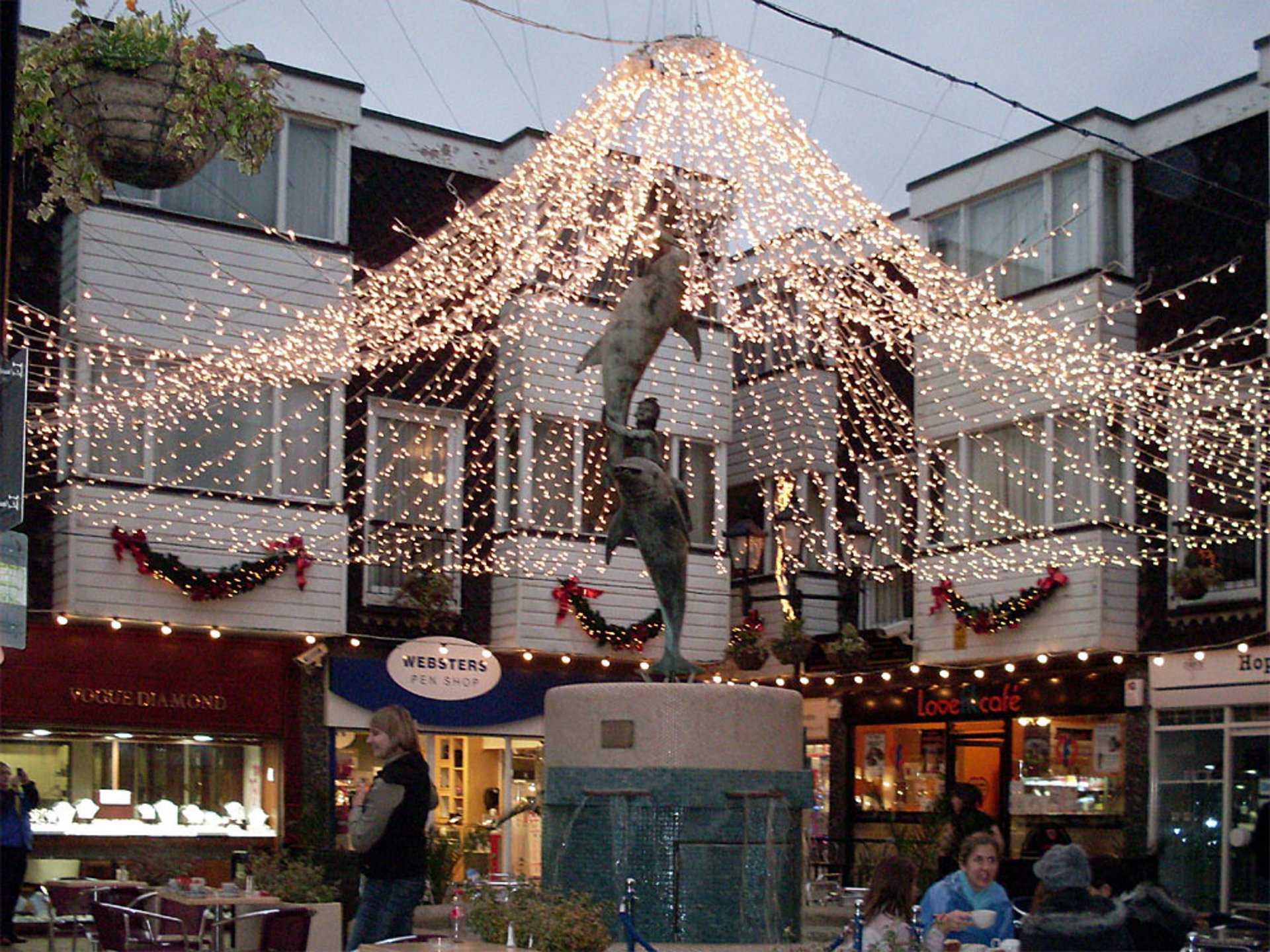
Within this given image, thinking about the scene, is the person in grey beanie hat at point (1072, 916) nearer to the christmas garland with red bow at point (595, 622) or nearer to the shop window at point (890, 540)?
the christmas garland with red bow at point (595, 622)

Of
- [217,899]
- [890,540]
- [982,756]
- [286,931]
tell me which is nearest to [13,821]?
[217,899]

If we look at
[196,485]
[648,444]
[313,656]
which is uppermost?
[196,485]

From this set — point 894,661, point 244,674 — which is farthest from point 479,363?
point 894,661

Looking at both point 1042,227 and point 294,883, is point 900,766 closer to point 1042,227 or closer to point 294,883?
point 1042,227

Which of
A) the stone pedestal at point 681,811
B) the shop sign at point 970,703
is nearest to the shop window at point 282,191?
the shop sign at point 970,703

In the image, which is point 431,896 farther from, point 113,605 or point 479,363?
point 479,363

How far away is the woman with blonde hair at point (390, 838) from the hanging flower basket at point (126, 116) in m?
3.08

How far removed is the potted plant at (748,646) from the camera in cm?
2391

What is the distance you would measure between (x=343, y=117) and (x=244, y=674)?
6.69 meters

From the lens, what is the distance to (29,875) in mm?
18719

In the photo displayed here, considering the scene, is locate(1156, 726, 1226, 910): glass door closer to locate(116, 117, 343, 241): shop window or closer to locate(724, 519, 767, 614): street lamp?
locate(724, 519, 767, 614): street lamp

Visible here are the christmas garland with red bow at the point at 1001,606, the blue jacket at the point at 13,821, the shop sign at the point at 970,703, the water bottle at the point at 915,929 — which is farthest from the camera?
the shop sign at the point at 970,703

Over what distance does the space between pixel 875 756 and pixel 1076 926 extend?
699 inches

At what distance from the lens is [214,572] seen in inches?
796
